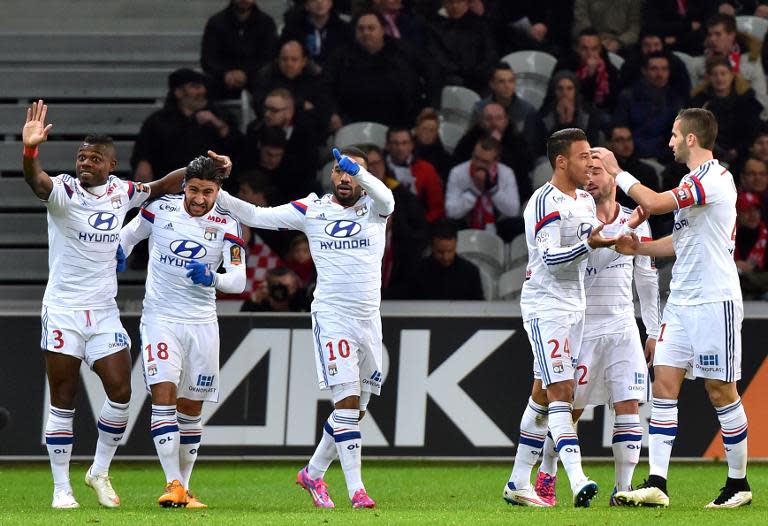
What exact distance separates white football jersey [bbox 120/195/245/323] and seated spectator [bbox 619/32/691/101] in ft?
24.0

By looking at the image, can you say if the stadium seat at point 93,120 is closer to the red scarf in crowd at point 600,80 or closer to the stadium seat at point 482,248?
the stadium seat at point 482,248

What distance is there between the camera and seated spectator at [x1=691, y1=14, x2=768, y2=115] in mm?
15914

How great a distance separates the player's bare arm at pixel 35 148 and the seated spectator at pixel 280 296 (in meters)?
3.95

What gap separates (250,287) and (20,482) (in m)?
3.69

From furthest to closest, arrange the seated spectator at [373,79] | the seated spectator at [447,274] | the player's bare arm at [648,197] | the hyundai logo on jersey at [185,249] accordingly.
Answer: the seated spectator at [373,79], the seated spectator at [447,274], the hyundai logo on jersey at [185,249], the player's bare arm at [648,197]

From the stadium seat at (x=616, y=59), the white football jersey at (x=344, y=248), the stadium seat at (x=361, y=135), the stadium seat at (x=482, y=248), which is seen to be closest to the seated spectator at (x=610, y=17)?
the stadium seat at (x=616, y=59)

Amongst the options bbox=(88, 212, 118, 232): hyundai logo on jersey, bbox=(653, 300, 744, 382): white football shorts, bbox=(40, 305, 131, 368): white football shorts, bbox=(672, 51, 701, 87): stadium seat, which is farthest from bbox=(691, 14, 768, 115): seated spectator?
bbox=(40, 305, 131, 368): white football shorts

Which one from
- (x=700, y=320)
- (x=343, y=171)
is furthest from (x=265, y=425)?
(x=700, y=320)

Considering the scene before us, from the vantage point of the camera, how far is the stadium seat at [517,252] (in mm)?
14445

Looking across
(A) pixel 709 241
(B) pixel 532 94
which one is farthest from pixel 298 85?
(A) pixel 709 241

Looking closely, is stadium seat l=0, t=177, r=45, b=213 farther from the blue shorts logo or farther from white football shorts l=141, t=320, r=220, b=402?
the blue shorts logo

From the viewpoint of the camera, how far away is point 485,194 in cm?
1477

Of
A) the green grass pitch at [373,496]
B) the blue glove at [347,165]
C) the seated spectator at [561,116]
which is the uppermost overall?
the seated spectator at [561,116]

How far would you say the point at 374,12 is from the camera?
1622 centimetres
